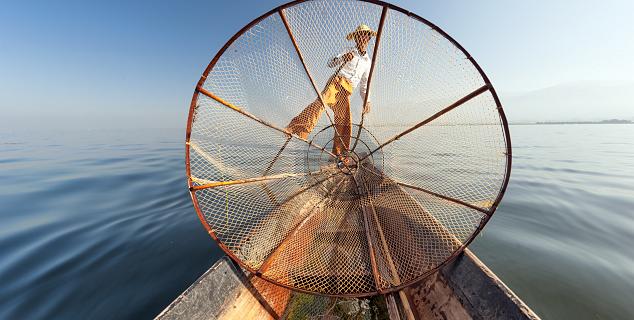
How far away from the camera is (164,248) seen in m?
3.85

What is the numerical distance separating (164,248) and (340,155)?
10.5 ft

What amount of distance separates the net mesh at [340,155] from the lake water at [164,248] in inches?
50.1

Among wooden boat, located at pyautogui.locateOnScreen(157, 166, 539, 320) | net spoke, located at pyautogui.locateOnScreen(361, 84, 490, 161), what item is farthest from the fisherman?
wooden boat, located at pyautogui.locateOnScreen(157, 166, 539, 320)

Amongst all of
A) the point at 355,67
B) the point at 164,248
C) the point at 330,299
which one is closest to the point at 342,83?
the point at 355,67

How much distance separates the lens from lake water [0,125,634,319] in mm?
2783

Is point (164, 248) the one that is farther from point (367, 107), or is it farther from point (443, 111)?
point (443, 111)

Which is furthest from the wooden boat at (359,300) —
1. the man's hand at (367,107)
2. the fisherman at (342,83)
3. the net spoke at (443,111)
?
the man's hand at (367,107)

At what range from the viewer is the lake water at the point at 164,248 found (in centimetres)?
Answer: 278

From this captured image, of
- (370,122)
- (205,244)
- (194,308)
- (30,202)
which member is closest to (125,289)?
(205,244)

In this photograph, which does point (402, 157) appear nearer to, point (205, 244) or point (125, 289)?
point (205, 244)

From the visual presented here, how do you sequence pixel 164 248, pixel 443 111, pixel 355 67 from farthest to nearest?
1. pixel 164 248
2. pixel 355 67
3. pixel 443 111

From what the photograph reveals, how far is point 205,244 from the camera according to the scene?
155 inches

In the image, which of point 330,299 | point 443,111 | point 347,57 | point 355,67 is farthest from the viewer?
point 355,67

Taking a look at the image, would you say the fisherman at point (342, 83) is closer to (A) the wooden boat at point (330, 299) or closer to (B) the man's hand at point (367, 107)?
(B) the man's hand at point (367, 107)
